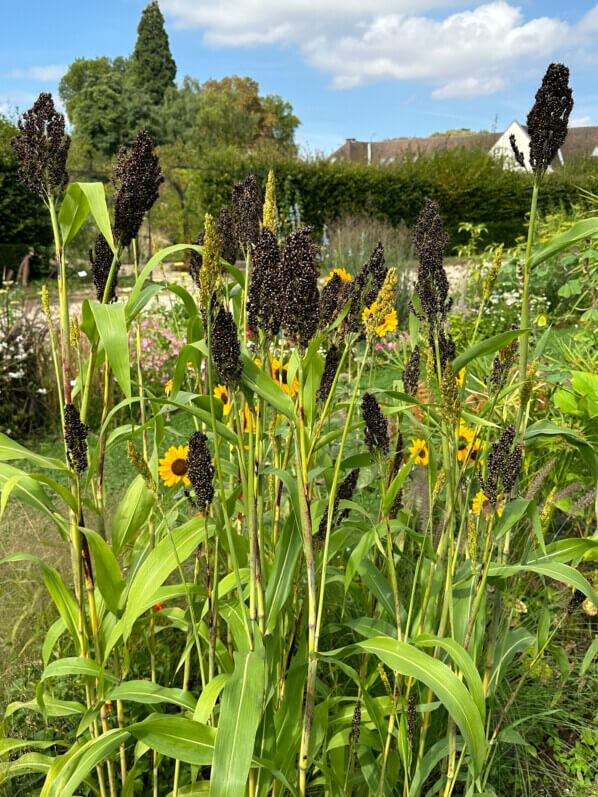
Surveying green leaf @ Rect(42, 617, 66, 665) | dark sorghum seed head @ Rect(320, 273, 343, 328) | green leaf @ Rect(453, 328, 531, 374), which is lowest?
green leaf @ Rect(42, 617, 66, 665)

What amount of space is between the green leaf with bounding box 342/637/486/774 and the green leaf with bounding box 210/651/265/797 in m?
0.22

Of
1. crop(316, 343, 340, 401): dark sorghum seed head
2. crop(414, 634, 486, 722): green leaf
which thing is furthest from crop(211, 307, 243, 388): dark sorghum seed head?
crop(414, 634, 486, 722): green leaf

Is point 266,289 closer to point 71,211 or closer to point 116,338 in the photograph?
point 116,338

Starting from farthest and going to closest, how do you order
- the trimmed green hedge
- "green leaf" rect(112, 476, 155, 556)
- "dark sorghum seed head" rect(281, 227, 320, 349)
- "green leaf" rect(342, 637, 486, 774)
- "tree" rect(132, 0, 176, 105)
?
"tree" rect(132, 0, 176, 105), the trimmed green hedge, "green leaf" rect(112, 476, 155, 556), "green leaf" rect(342, 637, 486, 774), "dark sorghum seed head" rect(281, 227, 320, 349)

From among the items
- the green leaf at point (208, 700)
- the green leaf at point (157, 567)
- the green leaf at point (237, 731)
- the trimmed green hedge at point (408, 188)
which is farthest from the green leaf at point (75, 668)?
the trimmed green hedge at point (408, 188)

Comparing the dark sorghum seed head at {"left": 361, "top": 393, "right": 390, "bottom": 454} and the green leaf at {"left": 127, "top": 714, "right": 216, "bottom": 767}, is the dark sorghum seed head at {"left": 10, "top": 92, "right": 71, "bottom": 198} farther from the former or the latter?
the green leaf at {"left": 127, "top": 714, "right": 216, "bottom": 767}

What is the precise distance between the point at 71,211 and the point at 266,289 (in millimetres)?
571

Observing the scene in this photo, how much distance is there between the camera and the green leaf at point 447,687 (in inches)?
39.4

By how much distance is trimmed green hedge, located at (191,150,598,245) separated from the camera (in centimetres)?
1502

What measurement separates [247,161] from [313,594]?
51.5 feet

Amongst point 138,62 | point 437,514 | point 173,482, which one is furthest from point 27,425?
point 138,62

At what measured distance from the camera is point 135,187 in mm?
1107

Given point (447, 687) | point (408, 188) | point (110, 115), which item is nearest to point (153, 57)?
point (110, 115)

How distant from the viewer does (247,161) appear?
50.3 ft
